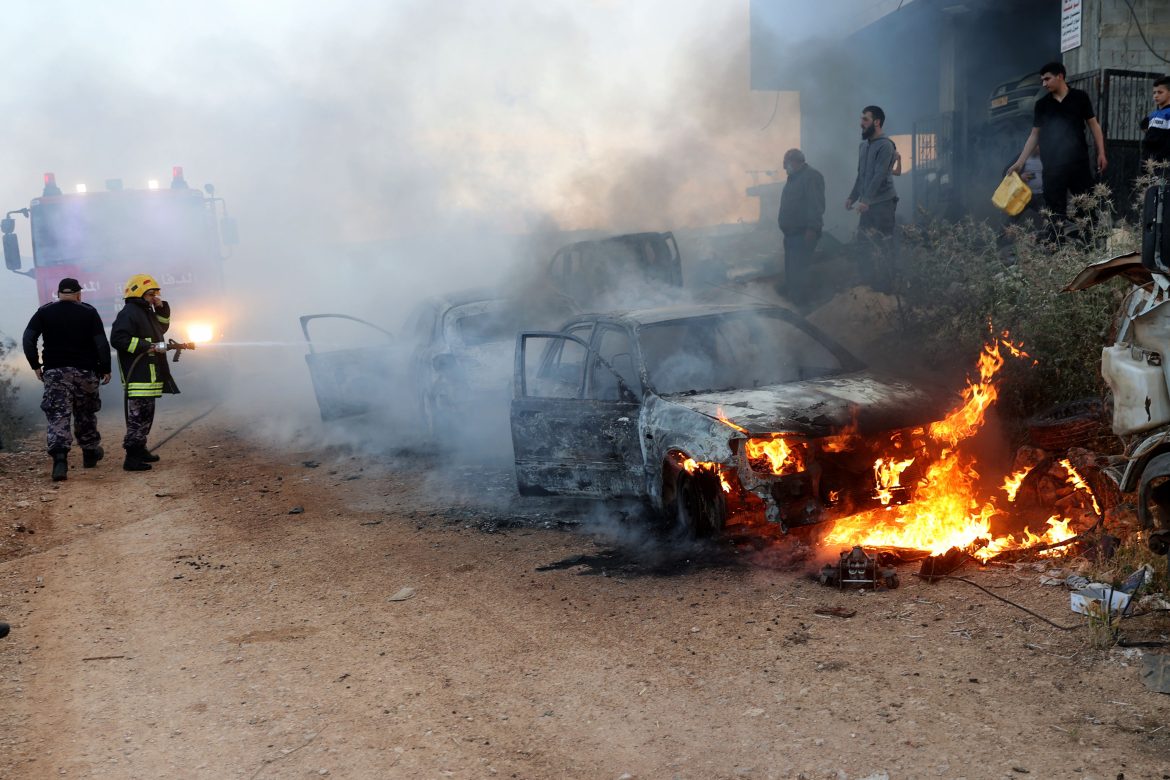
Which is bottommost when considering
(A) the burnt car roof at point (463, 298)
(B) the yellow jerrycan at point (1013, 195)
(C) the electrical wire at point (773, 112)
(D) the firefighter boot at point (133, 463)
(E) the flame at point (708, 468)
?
(D) the firefighter boot at point (133, 463)

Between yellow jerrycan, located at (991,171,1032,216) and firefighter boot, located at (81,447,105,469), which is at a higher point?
yellow jerrycan, located at (991,171,1032,216)

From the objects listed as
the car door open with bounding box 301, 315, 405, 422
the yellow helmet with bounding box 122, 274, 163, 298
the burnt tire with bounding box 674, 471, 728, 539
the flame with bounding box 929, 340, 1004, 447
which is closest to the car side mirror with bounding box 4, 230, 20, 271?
the yellow helmet with bounding box 122, 274, 163, 298

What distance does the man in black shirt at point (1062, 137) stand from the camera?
830 cm

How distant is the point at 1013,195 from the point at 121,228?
11.2 metres

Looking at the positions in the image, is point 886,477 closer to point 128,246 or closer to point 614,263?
point 614,263

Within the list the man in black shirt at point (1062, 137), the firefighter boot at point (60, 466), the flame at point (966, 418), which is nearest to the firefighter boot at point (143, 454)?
the firefighter boot at point (60, 466)

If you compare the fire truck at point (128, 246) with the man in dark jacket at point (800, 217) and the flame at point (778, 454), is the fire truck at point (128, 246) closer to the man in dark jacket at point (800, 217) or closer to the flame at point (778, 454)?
the man in dark jacket at point (800, 217)

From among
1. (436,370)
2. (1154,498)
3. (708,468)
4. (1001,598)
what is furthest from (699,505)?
(436,370)

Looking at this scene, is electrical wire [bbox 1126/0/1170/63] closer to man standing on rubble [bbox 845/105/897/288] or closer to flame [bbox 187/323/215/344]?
man standing on rubble [bbox 845/105/897/288]

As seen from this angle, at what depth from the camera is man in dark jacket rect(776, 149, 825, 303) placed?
10930mm

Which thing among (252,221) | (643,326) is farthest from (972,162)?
(252,221)

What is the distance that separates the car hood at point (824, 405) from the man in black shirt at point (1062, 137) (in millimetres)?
3170

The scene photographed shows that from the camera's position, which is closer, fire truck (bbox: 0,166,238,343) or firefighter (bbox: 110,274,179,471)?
firefighter (bbox: 110,274,179,471)

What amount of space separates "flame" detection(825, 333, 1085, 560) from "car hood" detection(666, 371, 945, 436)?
0.18m
